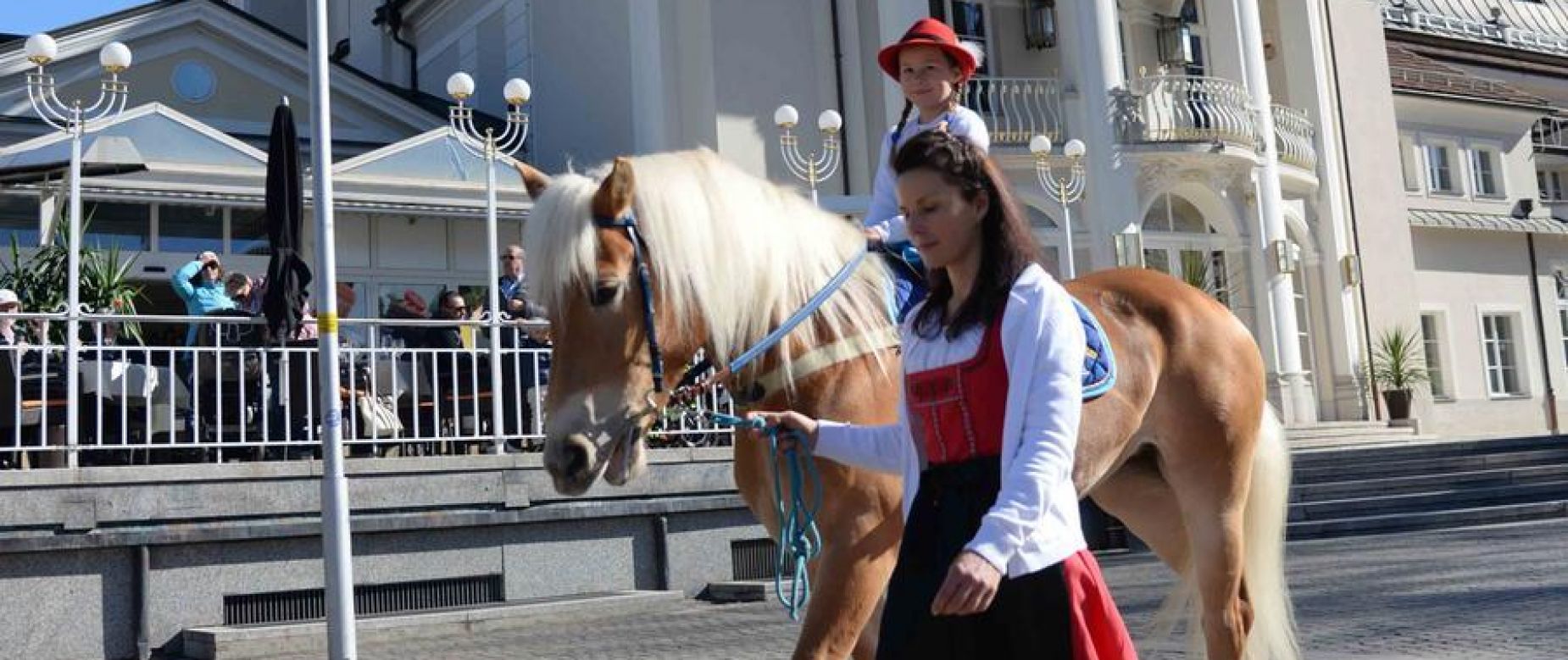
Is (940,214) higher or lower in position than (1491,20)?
lower

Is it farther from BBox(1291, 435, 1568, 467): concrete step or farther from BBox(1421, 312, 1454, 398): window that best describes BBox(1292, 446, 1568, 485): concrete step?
BBox(1421, 312, 1454, 398): window

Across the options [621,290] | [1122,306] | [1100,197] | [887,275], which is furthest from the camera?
[1100,197]

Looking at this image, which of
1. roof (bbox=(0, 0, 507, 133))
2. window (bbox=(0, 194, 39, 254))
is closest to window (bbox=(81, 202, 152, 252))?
window (bbox=(0, 194, 39, 254))

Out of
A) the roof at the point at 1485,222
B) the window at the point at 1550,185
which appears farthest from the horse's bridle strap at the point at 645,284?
the window at the point at 1550,185

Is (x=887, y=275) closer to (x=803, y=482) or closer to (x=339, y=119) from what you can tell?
(x=803, y=482)

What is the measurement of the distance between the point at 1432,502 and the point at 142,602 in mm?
13854

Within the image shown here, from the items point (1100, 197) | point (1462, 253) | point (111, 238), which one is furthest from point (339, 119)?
point (1462, 253)

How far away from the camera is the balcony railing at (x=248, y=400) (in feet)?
34.0

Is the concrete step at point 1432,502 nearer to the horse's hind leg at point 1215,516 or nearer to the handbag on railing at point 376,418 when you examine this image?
the handbag on railing at point 376,418

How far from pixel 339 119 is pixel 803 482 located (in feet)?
59.2

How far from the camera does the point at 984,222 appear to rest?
3.12m

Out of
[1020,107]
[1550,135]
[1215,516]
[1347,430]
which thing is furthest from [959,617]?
[1550,135]

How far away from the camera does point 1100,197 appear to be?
23.6 metres

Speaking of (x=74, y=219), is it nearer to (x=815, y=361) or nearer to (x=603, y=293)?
(x=603, y=293)
